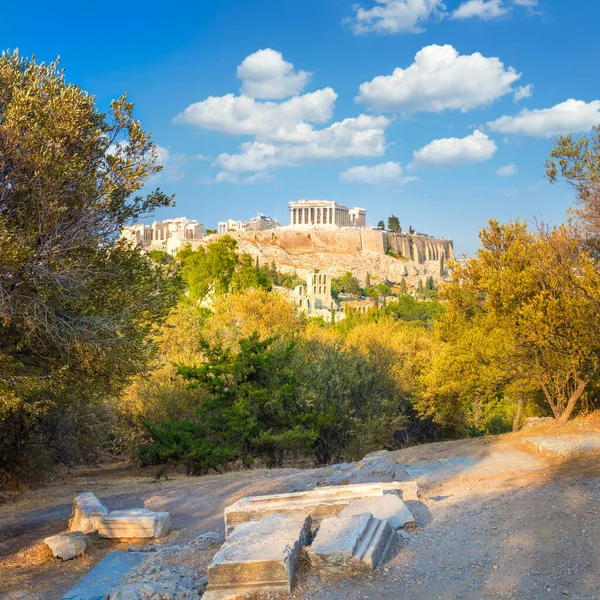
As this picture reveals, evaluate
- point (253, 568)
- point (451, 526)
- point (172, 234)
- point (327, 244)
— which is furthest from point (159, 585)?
point (172, 234)

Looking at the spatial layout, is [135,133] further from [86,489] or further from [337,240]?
[337,240]

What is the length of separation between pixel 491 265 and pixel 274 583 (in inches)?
487

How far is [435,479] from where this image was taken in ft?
32.7

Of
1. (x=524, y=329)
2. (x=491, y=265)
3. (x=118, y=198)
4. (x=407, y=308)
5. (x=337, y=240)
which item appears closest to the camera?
(x=118, y=198)

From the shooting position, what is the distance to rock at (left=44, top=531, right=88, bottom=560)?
7969 millimetres

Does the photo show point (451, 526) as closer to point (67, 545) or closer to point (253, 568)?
point (253, 568)

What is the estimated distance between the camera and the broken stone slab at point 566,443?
32.4 ft

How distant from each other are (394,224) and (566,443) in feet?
523

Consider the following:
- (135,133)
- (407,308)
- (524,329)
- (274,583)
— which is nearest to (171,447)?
(135,133)

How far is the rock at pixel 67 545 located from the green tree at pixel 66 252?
69.9 inches

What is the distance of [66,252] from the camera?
8383 mm

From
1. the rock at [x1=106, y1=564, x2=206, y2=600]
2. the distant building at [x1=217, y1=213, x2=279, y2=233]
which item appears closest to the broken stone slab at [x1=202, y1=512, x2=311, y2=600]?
the rock at [x1=106, y1=564, x2=206, y2=600]

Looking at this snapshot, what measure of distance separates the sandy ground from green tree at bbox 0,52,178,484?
217 cm

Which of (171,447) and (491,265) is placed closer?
(171,447)
